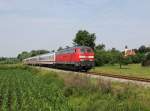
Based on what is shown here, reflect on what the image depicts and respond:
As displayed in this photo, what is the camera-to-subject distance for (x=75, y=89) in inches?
986

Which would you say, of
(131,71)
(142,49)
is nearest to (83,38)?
(142,49)

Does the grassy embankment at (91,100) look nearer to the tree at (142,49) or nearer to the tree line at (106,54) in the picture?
the tree line at (106,54)

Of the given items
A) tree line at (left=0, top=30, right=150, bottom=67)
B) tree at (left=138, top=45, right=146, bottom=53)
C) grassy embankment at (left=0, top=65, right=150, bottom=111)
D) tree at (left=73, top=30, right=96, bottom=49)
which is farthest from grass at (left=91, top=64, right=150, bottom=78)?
tree at (left=138, top=45, right=146, bottom=53)

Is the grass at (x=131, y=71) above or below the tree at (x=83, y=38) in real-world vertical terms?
below

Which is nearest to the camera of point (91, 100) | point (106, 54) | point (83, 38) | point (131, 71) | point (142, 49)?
point (91, 100)

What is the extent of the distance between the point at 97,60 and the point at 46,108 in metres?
57.3

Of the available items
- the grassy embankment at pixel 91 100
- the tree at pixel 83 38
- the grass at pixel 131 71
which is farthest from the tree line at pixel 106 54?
the grassy embankment at pixel 91 100

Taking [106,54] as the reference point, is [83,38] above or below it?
above

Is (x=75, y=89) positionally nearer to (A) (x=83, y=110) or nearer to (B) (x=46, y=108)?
(B) (x=46, y=108)

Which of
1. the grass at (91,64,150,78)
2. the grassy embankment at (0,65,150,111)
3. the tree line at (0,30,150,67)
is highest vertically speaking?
the tree line at (0,30,150,67)

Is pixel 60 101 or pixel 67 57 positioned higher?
pixel 67 57

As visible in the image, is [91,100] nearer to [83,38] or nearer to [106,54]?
[106,54]

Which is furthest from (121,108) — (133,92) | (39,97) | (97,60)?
(97,60)

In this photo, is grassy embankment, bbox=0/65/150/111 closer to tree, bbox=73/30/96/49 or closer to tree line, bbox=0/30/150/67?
tree line, bbox=0/30/150/67
